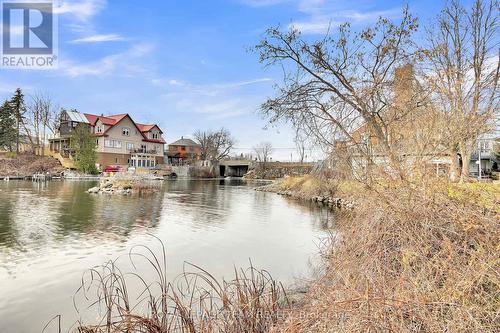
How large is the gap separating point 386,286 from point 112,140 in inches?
2078

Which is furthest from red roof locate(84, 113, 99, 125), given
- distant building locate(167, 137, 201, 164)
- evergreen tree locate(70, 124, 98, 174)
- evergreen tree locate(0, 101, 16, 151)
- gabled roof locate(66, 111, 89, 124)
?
distant building locate(167, 137, 201, 164)

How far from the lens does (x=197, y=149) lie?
68375 mm

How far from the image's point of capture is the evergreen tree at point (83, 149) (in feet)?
143

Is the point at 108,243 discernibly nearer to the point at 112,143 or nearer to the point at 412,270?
the point at 412,270

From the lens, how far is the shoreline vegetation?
2.93 m

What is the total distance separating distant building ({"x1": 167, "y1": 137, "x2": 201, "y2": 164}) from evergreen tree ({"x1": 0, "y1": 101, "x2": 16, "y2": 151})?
2451 centimetres

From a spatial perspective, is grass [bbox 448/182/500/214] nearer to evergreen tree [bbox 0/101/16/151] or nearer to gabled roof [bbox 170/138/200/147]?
evergreen tree [bbox 0/101/16/151]

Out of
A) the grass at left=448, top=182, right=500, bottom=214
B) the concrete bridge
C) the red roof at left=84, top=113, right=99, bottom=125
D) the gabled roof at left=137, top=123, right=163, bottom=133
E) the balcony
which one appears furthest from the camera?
the concrete bridge

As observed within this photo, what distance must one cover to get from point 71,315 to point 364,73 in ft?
38.5

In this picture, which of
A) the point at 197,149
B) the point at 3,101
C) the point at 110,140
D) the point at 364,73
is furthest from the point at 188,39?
the point at 197,149

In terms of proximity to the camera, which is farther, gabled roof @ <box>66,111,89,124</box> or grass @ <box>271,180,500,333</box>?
gabled roof @ <box>66,111,89,124</box>

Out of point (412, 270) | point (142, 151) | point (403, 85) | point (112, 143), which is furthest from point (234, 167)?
point (412, 270)

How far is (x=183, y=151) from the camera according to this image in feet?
219

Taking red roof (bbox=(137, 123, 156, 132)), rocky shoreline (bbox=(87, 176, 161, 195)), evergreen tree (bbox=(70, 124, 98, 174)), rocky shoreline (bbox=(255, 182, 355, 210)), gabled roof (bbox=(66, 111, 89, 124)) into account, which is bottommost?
rocky shoreline (bbox=(255, 182, 355, 210))
